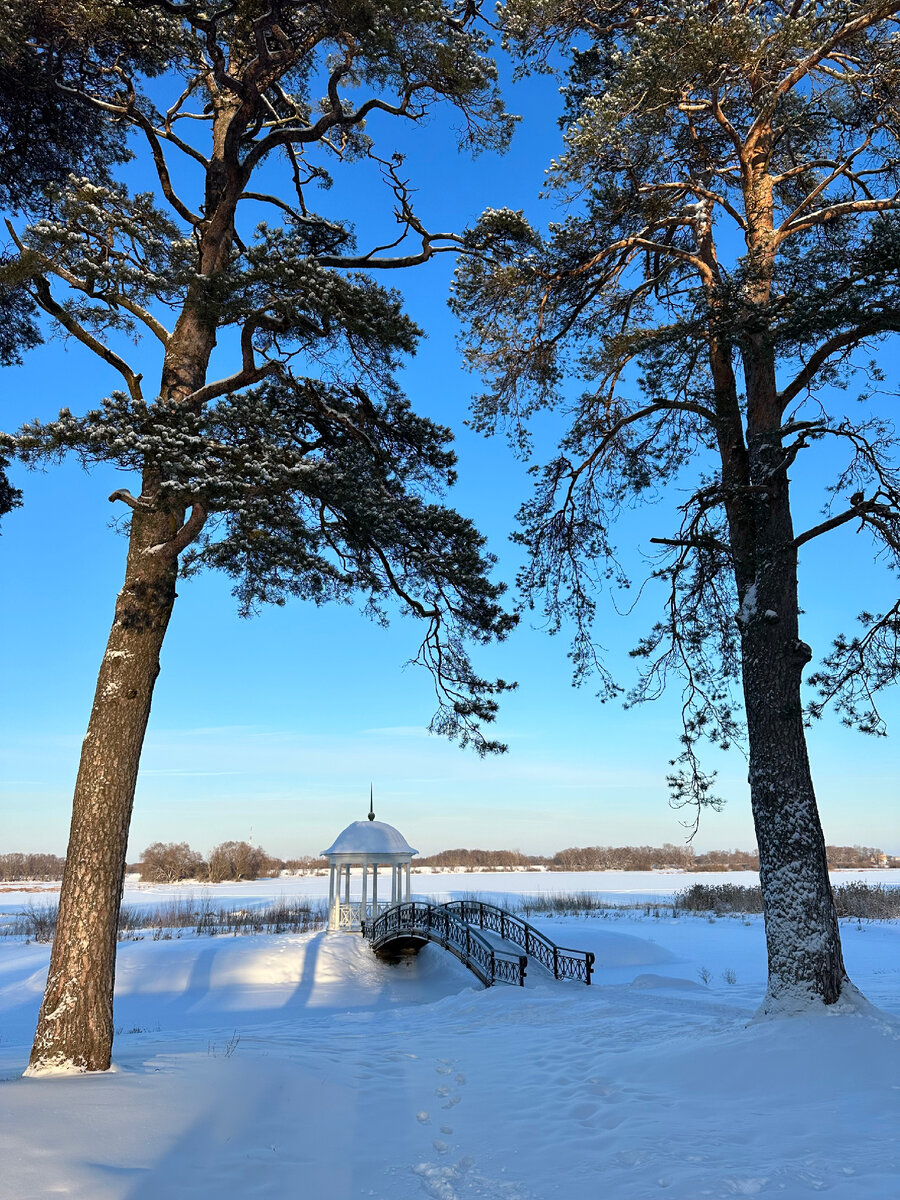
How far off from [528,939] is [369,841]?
23.5ft

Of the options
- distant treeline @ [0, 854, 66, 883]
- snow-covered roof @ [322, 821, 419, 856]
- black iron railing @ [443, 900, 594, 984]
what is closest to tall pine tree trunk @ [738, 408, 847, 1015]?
black iron railing @ [443, 900, 594, 984]

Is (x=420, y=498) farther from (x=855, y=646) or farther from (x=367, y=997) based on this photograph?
(x=367, y=997)

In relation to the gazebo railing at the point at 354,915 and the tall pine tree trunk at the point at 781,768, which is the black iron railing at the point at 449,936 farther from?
the tall pine tree trunk at the point at 781,768

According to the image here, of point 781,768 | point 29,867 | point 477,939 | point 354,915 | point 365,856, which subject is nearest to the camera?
point 781,768

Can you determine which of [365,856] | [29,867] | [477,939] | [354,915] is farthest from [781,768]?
Answer: [29,867]

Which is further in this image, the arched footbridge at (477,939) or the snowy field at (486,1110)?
the arched footbridge at (477,939)

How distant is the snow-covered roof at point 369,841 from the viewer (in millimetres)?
21938

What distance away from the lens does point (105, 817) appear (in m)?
7.15

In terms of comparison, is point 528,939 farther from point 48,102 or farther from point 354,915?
point 48,102

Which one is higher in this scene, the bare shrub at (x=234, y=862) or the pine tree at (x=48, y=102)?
the pine tree at (x=48, y=102)

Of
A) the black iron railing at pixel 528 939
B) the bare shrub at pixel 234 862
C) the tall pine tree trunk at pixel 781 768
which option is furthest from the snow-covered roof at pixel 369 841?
the bare shrub at pixel 234 862

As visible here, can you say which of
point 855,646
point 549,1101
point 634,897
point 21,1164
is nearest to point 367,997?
point 549,1101

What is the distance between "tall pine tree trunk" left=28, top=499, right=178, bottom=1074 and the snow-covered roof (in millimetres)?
15216

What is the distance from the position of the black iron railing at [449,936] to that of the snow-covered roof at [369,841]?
179cm
